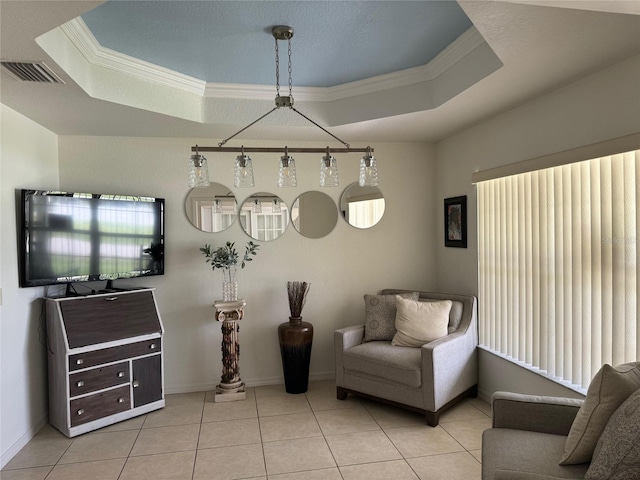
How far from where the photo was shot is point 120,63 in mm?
2986

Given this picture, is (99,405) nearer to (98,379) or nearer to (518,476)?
(98,379)

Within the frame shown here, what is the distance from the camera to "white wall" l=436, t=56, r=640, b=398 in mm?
2381

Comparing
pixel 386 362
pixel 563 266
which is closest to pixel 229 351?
pixel 386 362

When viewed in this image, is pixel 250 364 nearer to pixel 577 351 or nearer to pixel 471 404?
pixel 471 404

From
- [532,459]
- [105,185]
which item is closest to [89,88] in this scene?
[105,185]

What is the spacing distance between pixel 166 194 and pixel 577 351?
11.7ft

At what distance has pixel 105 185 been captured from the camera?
12.9 feet

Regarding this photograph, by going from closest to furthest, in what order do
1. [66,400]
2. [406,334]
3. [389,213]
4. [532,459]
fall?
[532,459] < [66,400] < [406,334] < [389,213]

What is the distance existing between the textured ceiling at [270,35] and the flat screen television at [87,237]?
1.25m

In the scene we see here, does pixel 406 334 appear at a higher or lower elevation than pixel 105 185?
lower

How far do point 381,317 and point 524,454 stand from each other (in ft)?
7.01

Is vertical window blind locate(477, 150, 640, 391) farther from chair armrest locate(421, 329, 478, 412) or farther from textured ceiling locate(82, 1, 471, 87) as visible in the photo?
textured ceiling locate(82, 1, 471, 87)

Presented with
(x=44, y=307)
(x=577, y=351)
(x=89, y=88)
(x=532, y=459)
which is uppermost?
(x=89, y=88)

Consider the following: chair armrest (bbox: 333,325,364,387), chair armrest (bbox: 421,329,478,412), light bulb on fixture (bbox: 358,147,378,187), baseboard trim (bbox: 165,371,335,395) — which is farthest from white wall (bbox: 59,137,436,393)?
light bulb on fixture (bbox: 358,147,378,187)
